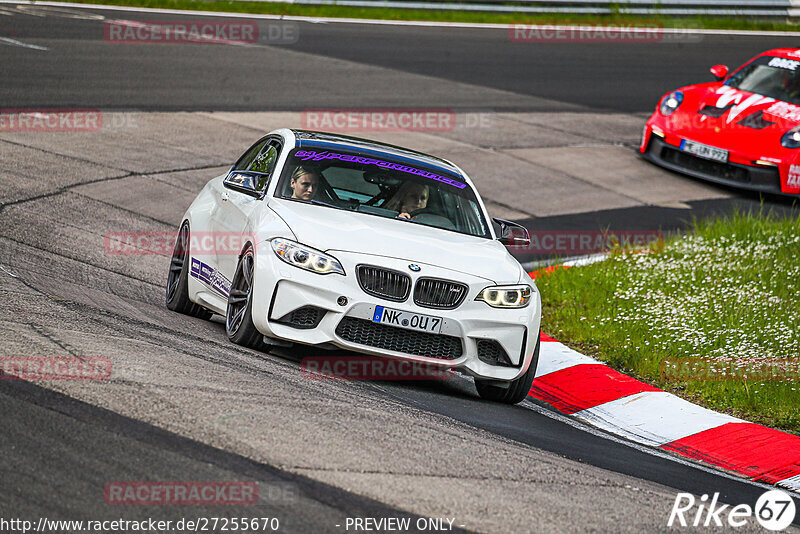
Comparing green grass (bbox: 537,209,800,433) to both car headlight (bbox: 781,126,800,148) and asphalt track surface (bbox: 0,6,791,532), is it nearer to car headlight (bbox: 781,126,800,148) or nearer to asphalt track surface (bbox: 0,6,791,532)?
asphalt track surface (bbox: 0,6,791,532)

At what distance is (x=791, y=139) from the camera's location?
48.7 ft

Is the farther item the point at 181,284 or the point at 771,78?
the point at 771,78

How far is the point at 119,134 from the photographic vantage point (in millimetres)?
13883

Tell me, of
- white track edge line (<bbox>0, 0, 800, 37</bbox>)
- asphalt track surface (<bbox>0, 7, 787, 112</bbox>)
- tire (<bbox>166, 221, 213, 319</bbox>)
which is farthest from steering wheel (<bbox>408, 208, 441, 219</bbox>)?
white track edge line (<bbox>0, 0, 800, 37</bbox>)

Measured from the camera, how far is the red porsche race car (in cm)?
1486

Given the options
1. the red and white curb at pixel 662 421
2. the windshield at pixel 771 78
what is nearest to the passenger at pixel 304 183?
the red and white curb at pixel 662 421

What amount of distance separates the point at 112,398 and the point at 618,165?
12.2m

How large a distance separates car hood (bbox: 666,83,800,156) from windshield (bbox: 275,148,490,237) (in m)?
8.10

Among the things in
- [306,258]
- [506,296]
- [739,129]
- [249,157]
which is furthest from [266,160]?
[739,129]

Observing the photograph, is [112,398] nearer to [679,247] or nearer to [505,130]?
[679,247]

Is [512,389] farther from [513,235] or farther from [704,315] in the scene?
[704,315]

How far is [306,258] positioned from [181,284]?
6.02 ft

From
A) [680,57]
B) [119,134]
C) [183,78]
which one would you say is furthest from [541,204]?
[680,57]

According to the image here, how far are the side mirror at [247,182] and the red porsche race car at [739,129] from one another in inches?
356
